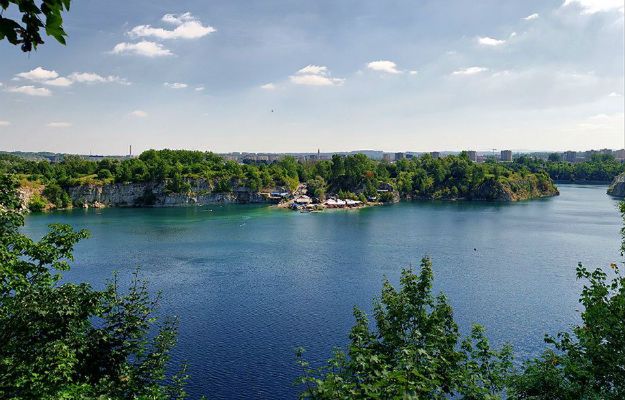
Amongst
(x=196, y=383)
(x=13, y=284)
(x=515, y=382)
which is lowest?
(x=196, y=383)

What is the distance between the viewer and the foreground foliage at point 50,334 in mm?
10125

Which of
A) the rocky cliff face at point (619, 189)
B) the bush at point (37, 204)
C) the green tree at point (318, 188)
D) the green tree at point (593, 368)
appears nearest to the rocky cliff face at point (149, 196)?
the bush at point (37, 204)

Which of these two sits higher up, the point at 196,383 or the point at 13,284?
the point at 13,284

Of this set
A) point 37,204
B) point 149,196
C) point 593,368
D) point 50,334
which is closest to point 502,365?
point 593,368

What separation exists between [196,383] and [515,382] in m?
18.4

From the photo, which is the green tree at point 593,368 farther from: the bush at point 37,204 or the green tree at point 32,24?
the bush at point 37,204

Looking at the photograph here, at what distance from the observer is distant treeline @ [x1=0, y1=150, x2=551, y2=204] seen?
398 feet

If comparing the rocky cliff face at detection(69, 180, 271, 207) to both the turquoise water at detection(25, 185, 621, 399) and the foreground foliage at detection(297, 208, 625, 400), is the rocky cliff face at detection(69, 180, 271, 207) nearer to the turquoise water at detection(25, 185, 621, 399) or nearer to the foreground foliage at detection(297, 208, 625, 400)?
the turquoise water at detection(25, 185, 621, 399)

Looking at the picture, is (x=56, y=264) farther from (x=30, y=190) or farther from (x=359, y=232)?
(x=30, y=190)

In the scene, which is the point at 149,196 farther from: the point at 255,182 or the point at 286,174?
the point at 286,174

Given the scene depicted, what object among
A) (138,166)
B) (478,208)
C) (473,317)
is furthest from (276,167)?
(473,317)

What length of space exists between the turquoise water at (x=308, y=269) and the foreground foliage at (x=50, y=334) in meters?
11.5

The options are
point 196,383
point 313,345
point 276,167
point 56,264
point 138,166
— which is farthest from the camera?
point 276,167

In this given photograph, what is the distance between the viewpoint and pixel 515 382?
12453 mm
